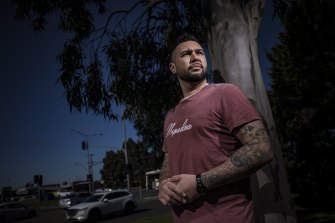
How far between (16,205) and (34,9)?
2823cm

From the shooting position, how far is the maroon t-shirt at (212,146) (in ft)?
6.76

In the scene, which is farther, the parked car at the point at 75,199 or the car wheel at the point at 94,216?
the parked car at the point at 75,199

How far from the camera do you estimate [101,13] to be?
25.7ft

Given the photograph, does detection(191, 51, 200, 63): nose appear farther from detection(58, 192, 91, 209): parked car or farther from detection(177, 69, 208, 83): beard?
detection(58, 192, 91, 209): parked car

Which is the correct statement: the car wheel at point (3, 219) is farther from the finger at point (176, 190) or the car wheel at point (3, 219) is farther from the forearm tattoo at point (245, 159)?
the forearm tattoo at point (245, 159)

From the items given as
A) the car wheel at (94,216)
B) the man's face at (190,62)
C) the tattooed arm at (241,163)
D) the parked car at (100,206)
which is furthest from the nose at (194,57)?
the car wheel at (94,216)

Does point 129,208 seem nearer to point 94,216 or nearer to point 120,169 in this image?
point 94,216

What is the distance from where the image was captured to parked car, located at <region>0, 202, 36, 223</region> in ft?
95.6

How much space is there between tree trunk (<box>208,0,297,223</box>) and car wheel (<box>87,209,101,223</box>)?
19.0 m

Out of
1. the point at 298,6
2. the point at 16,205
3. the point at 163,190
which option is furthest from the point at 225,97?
the point at 16,205

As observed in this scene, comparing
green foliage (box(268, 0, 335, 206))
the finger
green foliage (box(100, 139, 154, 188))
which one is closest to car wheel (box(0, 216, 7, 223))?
green foliage (box(268, 0, 335, 206))

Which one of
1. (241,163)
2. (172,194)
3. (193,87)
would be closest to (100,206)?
(193,87)

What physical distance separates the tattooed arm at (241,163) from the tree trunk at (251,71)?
1.17 meters

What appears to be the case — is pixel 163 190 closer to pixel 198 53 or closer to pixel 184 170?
pixel 184 170
